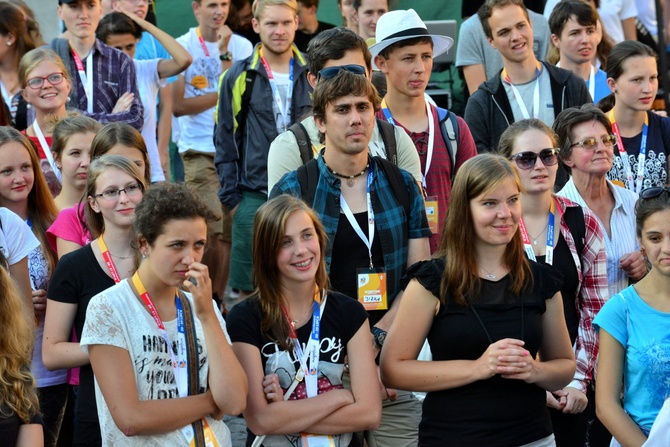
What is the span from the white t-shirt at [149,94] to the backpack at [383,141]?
2.76 meters

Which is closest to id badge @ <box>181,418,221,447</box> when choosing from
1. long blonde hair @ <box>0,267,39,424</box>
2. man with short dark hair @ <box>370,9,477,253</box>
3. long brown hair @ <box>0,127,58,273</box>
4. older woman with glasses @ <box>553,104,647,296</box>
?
long blonde hair @ <box>0,267,39,424</box>

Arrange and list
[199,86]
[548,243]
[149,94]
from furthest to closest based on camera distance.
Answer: [199,86]
[149,94]
[548,243]

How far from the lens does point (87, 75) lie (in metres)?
7.46

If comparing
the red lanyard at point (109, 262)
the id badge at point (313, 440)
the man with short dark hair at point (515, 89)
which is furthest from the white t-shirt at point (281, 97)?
the id badge at point (313, 440)

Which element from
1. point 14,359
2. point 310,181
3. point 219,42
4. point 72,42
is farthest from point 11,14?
point 14,359

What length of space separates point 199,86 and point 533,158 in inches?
183

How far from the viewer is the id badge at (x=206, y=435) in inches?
154

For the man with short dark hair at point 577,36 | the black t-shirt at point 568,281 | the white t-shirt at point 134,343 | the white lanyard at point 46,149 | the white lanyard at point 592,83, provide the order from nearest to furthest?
the white t-shirt at point 134,343
the black t-shirt at point 568,281
the white lanyard at point 46,149
the man with short dark hair at point 577,36
the white lanyard at point 592,83

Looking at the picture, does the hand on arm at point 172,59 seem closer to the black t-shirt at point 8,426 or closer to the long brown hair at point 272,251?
the long brown hair at point 272,251

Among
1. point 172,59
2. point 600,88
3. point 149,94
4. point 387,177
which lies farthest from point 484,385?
point 172,59

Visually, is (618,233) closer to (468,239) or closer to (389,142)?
(389,142)

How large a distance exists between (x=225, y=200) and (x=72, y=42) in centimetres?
160

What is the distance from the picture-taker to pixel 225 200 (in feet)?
24.5

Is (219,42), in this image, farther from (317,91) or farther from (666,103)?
(317,91)
